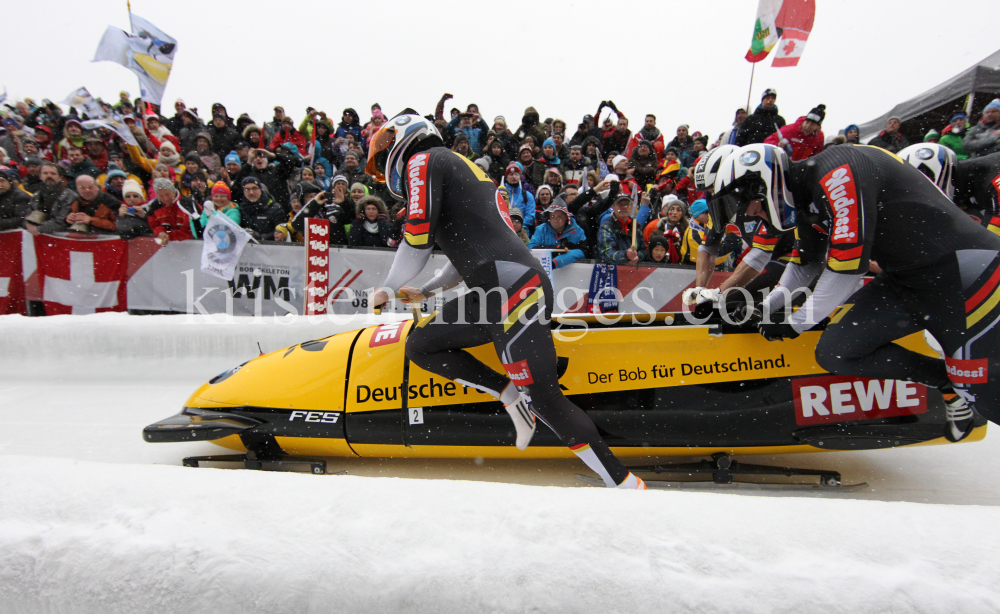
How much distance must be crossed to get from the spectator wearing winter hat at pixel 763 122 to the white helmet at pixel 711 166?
5632 millimetres

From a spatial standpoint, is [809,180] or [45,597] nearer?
[45,597]

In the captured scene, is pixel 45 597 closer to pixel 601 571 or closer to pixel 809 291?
pixel 601 571

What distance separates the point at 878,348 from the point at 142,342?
4.24 metres

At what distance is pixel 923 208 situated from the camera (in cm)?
203

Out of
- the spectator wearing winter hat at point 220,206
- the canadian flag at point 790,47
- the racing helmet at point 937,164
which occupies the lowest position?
the spectator wearing winter hat at point 220,206

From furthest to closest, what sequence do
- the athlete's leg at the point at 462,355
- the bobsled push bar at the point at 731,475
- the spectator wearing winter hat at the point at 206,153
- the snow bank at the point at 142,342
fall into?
the spectator wearing winter hat at the point at 206,153
the snow bank at the point at 142,342
the bobsled push bar at the point at 731,475
the athlete's leg at the point at 462,355

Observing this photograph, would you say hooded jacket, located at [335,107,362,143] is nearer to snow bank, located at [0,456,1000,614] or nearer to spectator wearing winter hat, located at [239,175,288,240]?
spectator wearing winter hat, located at [239,175,288,240]

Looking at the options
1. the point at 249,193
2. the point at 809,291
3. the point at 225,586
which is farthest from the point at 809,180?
the point at 249,193

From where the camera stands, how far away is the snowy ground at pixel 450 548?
0.97 meters

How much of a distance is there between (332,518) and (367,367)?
1318 mm

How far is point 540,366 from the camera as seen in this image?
209cm

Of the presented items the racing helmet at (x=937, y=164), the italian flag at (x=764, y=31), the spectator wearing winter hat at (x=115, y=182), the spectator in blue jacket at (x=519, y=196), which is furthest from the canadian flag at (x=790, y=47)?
the spectator wearing winter hat at (x=115, y=182)

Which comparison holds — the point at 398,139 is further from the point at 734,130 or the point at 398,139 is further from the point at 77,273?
the point at 734,130

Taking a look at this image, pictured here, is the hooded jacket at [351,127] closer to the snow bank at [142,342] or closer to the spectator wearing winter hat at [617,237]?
the spectator wearing winter hat at [617,237]
